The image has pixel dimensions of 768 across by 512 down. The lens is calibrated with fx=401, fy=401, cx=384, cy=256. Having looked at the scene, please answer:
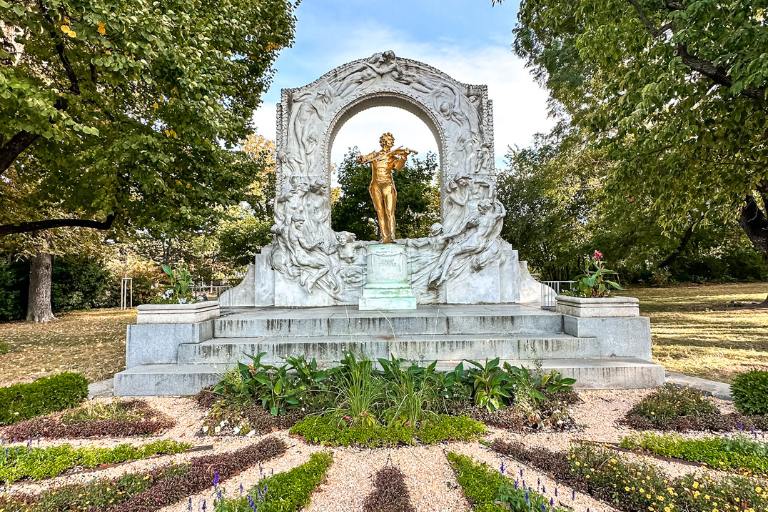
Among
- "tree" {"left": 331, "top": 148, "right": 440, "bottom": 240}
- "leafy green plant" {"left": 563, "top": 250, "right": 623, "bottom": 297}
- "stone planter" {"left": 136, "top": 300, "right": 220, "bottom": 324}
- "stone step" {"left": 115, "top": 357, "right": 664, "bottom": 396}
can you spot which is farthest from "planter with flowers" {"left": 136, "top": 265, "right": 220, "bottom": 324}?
"tree" {"left": 331, "top": 148, "right": 440, "bottom": 240}

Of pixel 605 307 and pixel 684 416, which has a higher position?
pixel 605 307

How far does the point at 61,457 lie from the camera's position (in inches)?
131

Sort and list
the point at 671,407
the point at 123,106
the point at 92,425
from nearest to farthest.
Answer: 1. the point at 92,425
2. the point at 671,407
3. the point at 123,106

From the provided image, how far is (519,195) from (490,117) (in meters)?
11.1

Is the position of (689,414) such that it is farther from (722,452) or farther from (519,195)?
(519,195)

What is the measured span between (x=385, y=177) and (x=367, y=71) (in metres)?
2.92

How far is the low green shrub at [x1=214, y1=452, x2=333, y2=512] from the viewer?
240cm

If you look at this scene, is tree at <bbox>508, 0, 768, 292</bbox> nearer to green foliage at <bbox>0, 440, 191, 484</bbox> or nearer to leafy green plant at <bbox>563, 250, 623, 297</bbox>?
leafy green plant at <bbox>563, 250, 623, 297</bbox>

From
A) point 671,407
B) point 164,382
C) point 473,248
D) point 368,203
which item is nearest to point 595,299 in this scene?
point 671,407

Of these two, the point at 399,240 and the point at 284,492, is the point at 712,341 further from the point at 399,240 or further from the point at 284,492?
the point at 284,492

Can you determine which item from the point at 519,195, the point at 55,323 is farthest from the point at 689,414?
the point at 55,323

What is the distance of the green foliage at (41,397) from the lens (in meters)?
4.25

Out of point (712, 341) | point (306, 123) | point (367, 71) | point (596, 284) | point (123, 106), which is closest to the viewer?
point (596, 284)

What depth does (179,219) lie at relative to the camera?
9.17 metres
